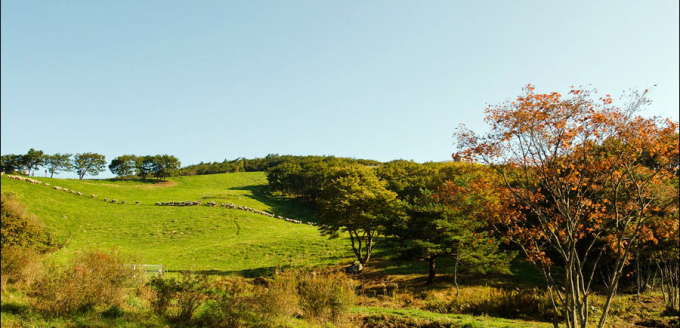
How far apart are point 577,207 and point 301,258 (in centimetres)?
2624

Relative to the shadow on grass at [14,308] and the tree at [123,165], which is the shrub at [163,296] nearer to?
the shadow on grass at [14,308]

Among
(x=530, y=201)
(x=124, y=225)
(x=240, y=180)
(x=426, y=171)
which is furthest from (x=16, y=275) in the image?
(x=240, y=180)

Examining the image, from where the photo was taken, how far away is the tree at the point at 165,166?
86625mm

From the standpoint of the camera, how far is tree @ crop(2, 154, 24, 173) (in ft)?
245

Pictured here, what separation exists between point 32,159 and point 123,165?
17999mm

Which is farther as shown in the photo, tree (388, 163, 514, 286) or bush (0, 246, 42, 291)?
tree (388, 163, 514, 286)

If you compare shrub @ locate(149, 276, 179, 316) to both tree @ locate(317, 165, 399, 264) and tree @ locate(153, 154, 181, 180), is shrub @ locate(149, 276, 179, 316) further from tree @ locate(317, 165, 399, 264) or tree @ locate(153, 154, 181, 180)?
tree @ locate(153, 154, 181, 180)

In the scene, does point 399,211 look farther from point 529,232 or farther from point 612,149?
point 612,149

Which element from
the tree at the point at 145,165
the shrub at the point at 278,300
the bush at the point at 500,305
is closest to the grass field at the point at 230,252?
the bush at the point at 500,305

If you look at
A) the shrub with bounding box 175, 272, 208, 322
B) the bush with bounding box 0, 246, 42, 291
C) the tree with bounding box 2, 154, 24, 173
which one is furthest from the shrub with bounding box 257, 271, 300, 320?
the tree with bounding box 2, 154, 24, 173

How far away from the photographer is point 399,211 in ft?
82.9

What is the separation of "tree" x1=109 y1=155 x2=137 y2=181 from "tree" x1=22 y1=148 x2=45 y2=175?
13.9 metres

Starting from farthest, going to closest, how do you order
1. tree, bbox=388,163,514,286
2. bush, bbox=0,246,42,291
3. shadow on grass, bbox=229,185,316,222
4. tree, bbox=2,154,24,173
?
tree, bbox=2,154,24,173, shadow on grass, bbox=229,185,316,222, tree, bbox=388,163,514,286, bush, bbox=0,246,42,291

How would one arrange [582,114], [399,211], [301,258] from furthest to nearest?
[301,258] < [399,211] < [582,114]
